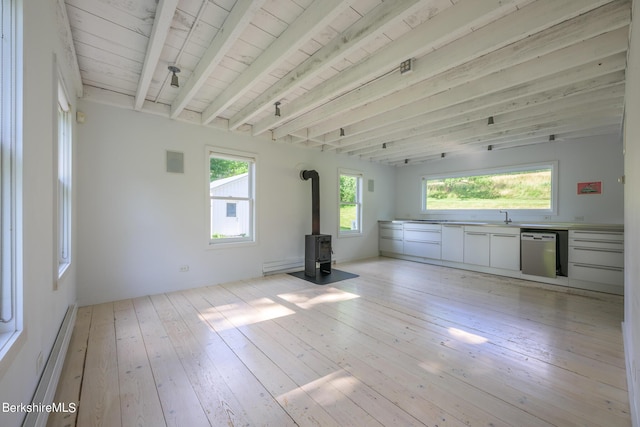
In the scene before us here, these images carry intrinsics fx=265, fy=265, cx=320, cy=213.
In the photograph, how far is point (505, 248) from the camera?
4.71 meters

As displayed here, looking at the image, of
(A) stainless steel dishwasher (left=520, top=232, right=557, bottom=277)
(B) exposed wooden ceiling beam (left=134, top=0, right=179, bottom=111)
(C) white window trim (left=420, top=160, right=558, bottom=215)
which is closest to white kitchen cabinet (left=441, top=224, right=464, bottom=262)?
(C) white window trim (left=420, top=160, right=558, bottom=215)

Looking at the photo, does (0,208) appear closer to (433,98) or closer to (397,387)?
(397,387)

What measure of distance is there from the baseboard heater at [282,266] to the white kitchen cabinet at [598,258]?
14.5ft

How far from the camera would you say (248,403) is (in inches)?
63.4

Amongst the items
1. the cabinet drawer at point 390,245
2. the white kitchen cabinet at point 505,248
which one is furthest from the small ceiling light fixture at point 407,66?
the cabinet drawer at point 390,245

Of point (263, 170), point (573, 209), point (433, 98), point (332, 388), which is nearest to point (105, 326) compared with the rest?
point (332, 388)

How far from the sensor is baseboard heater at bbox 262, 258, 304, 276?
478 cm

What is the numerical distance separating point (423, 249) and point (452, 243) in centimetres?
65

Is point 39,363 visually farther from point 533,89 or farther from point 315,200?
point 533,89

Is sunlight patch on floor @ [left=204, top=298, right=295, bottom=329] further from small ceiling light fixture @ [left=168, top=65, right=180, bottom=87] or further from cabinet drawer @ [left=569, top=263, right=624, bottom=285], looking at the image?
cabinet drawer @ [left=569, top=263, right=624, bottom=285]

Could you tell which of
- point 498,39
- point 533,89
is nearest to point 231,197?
point 498,39

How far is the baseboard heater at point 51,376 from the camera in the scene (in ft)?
4.38

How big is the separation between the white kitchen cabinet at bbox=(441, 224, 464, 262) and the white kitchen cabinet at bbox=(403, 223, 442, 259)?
125 mm

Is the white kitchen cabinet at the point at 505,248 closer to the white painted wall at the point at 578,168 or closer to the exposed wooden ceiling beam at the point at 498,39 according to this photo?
the white painted wall at the point at 578,168
